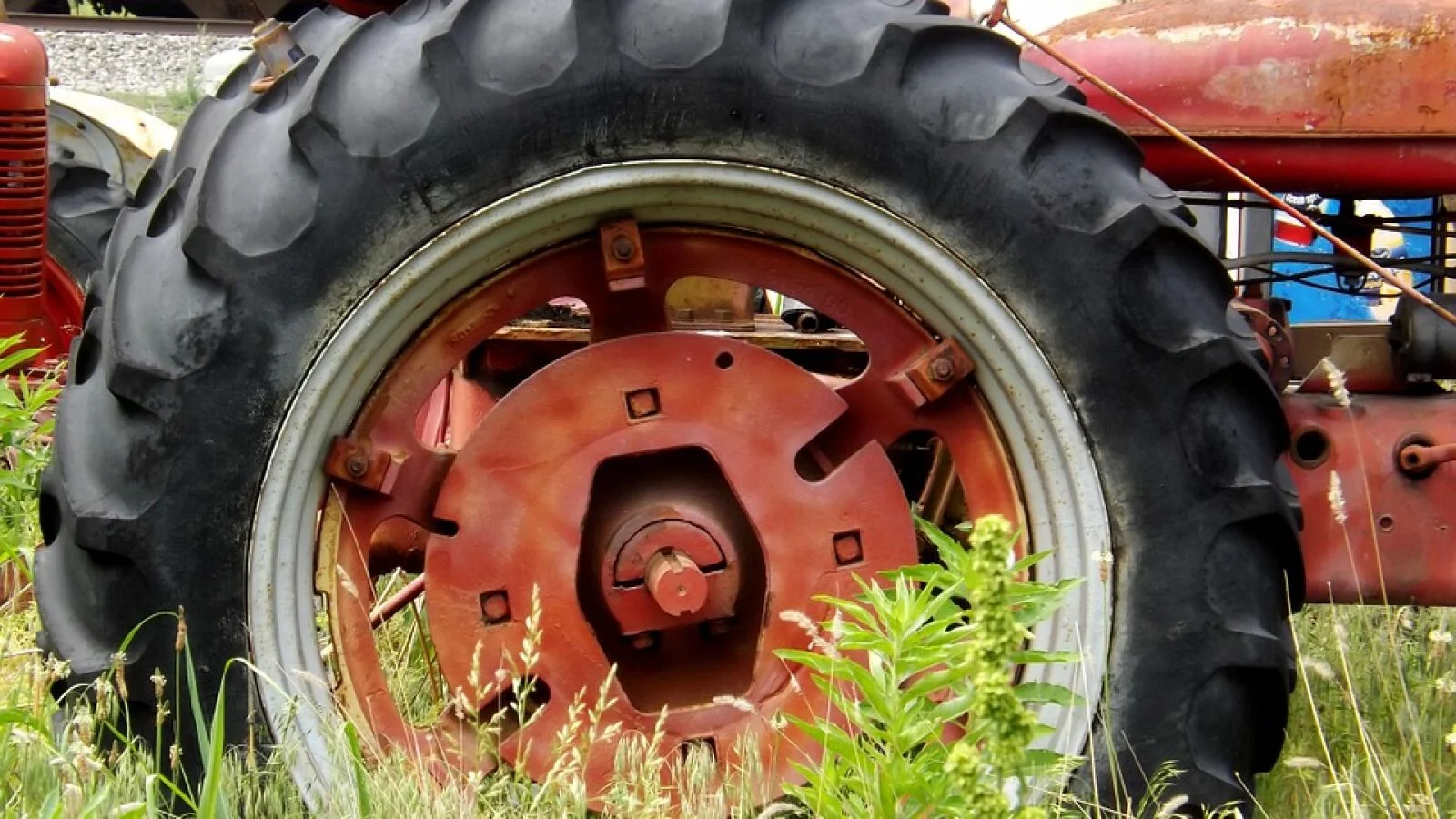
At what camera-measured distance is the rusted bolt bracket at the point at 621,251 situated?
2092 millimetres

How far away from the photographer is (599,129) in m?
1.98

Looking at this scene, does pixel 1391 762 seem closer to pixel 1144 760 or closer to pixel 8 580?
pixel 1144 760

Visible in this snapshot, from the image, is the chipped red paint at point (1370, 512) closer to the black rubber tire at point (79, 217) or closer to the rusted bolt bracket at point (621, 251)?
the rusted bolt bracket at point (621, 251)

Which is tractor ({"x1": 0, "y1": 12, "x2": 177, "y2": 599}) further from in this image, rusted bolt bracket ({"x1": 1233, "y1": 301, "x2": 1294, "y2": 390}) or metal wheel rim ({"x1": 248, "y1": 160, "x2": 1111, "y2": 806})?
rusted bolt bracket ({"x1": 1233, "y1": 301, "x2": 1294, "y2": 390})

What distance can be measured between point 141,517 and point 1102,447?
131 centimetres

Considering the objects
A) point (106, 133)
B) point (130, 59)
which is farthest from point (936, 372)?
point (130, 59)

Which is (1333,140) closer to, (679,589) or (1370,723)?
(1370,723)

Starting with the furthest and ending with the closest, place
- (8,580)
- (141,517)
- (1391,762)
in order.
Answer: (8,580)
(1391,762)
(141,517)

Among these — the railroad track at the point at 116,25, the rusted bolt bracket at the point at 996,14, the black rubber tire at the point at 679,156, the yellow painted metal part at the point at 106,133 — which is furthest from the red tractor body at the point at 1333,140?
the railroad track at the point at 116,25

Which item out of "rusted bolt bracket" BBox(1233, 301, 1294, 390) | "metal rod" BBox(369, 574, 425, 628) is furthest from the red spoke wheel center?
"rusted bolt bracket" BBox(1233, 301, 1294, 390)

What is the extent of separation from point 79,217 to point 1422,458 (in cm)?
442

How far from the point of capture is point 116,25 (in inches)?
447

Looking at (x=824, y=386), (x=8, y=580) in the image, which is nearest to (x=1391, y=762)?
(x=824, y=386)

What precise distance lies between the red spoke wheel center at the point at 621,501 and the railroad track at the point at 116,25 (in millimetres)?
9339
